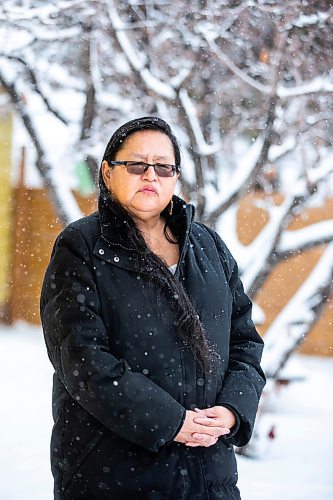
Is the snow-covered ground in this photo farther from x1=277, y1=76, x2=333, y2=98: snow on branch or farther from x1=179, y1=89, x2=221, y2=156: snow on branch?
x1=277, y1=76, x2=333, y2=98: snow on branch

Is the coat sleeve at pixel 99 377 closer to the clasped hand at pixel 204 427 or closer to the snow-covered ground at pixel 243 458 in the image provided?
the clasped hand at pixel 204 427

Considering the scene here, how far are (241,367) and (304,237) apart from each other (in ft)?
6.35

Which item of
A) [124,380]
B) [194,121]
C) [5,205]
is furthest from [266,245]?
[124,380]

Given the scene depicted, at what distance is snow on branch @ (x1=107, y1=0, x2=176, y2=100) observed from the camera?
3180 mm

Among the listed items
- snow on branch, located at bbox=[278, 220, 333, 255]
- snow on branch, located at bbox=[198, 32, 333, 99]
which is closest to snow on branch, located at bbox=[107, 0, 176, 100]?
snow on branch, located at bbox=[198, 32, 333, 99]

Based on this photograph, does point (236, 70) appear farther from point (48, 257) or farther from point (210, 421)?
point (210, 421)

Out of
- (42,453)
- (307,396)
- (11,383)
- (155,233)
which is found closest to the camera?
(155,233)

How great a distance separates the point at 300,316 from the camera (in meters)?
3.35

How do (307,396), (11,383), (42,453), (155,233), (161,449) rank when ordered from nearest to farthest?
(161,449)
(155,233)
(42,453)
(11,383)
(307,396)

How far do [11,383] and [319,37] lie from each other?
6.62 ft

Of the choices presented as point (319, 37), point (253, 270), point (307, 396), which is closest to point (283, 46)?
point (319, 37)

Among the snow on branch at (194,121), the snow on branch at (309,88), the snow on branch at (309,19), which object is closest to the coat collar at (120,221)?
the snow on branch at (194,121)

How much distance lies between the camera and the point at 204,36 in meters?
3.22

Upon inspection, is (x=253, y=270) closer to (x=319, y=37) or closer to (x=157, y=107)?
(x=157, y=107)
